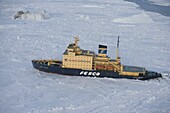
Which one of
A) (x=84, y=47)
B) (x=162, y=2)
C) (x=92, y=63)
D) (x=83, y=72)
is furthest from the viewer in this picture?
(x=162, y=2)

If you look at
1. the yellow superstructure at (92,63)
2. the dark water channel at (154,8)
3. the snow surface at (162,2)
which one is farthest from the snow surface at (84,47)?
the snow surface at (162,2)

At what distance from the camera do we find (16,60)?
1381cm

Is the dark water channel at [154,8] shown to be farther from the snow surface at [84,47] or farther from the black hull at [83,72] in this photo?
the black hull at [83,72]

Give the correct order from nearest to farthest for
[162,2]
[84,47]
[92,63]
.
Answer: [92,63] → [84,47] → [162,2]

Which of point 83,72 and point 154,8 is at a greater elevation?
point 154,8

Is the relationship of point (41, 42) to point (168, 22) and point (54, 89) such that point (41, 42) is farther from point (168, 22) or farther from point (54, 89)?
point (168, 22)

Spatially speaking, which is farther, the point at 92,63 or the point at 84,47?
the point at 84,47

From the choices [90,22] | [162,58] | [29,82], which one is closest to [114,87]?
[29,82]

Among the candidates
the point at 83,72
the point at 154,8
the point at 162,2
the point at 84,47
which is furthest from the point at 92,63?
the point at 162,2

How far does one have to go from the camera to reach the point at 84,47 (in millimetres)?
16359

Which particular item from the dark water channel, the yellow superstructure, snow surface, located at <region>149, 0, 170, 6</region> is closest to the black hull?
the yellow superstructure

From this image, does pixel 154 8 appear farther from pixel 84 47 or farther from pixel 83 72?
pixel 83 72

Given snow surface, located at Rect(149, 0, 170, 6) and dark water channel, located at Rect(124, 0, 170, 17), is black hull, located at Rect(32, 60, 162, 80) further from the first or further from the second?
snow surface, located at Rect(149, 0, 170, 6)

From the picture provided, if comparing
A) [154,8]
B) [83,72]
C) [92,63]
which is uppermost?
[92,63]
